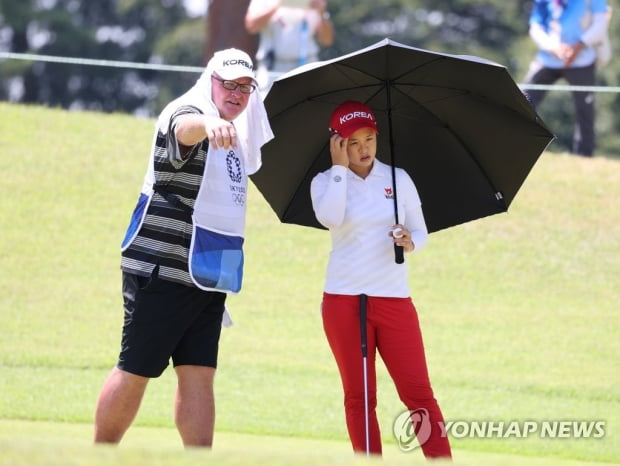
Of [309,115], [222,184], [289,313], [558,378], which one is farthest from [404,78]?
[289,313]

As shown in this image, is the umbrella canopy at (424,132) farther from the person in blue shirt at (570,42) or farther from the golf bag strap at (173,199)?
the person in blue shirt at (570,42)

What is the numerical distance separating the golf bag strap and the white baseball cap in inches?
20.0

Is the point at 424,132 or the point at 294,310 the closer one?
the point at 424,132

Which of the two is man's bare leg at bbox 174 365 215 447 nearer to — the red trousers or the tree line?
the red trousers

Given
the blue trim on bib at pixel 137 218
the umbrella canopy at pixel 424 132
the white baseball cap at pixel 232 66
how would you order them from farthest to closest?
the umbrella canopy at pixel 424 132, the blue trim on bib at pixel 137 218, the white baseball cap at pixel 232 66

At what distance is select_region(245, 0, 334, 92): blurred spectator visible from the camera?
1245 cm

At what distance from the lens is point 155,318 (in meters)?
5.00

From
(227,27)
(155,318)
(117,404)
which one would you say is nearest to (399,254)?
(155,318)

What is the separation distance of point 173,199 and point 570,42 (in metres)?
8.00

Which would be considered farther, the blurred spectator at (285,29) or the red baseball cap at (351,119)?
the blurred spectator at (285,29)

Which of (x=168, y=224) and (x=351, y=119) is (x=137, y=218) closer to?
(x=168, y=224)

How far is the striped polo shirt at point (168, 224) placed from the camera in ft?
16.1

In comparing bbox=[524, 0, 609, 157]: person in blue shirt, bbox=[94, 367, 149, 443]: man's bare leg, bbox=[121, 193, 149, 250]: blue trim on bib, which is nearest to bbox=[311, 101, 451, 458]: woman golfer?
bbox=[121, 193, 149, 250]: blue trim on bib

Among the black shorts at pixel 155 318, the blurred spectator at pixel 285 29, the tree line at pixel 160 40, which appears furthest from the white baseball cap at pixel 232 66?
the tree line at pixel 160 40
